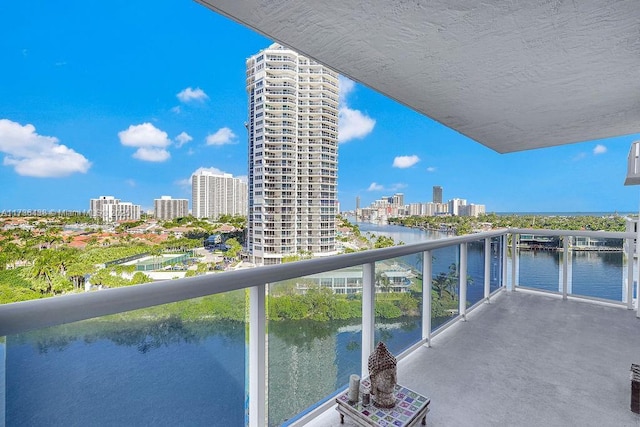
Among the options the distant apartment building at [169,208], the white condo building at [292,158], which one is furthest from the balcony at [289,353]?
the white condo building at [292,158]

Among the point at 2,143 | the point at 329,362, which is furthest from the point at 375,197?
the point at 329,362

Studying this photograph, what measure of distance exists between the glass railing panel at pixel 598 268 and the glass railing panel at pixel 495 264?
2.97 ft

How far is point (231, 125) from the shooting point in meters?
22.4

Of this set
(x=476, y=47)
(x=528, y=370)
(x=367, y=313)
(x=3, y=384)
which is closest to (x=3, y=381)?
(x=3, y=384)

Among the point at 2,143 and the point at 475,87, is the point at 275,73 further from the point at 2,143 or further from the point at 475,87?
the point at 475,87

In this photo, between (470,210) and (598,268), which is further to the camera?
(470,210)

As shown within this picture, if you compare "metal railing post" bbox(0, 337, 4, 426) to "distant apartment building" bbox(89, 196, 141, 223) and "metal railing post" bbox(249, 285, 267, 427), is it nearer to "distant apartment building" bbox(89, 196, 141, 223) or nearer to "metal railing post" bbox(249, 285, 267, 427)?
"metal railing post" bbox(249, 285, 267, 427)

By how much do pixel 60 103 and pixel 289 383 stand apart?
19130mm

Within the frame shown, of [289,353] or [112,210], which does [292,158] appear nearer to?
[112,210]

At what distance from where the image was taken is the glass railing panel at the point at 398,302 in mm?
2248

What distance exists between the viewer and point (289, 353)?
167 centimetres

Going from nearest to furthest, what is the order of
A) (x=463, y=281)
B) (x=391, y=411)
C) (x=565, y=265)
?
A: (x=391, y=411)
(x=463, y=281)
(x=565, y=265)

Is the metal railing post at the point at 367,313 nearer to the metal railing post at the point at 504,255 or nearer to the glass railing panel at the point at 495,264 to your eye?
the glass railing panel at the point at 495,264

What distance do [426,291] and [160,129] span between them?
805 inches
